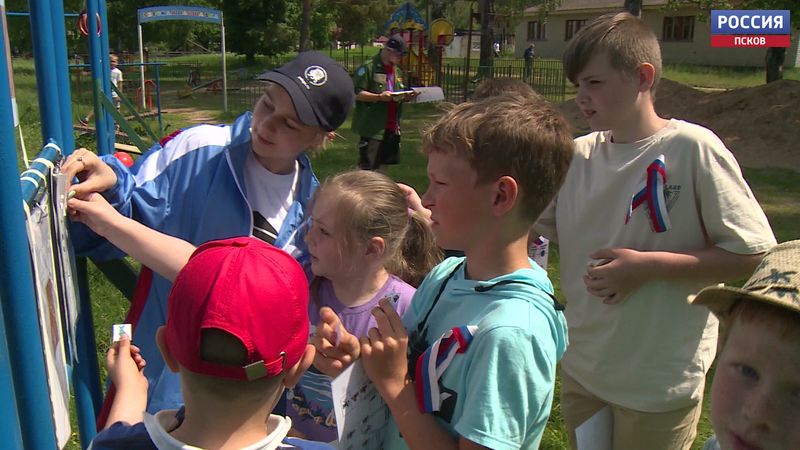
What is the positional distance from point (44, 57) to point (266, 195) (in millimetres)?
693

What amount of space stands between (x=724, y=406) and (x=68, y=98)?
75.9 inches

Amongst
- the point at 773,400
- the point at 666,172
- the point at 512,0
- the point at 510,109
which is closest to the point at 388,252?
the point at 510,109

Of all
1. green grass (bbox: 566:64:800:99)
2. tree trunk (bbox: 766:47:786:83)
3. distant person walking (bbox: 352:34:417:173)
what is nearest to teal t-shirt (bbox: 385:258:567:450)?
distant person walking (bbox: 352:34:417:173)

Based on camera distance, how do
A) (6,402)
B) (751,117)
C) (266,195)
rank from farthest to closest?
1. (751,117)
2. (266,195)
3. (6,402)

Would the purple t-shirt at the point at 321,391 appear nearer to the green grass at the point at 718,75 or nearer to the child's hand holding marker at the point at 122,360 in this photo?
the child's hand holding marker at the point at 122,360

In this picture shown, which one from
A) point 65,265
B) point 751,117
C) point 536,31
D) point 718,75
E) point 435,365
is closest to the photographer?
point 435,365

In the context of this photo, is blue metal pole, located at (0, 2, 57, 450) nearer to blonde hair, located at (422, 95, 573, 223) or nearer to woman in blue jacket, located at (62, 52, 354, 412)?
woman in blue jacket, located at (62, 52, 354, 412)

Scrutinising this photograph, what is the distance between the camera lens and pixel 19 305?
1228 mm

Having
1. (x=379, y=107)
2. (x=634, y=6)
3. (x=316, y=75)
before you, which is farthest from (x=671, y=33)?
(x=316, y=75)

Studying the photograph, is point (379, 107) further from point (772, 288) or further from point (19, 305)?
point (772, 288)

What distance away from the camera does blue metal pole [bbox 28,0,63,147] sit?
1.77 meters

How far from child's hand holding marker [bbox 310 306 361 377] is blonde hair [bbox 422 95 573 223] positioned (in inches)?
17.8

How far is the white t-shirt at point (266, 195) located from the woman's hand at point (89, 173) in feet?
1.35

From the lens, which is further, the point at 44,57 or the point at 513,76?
the point at 513,76
